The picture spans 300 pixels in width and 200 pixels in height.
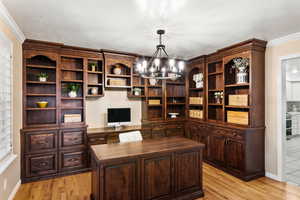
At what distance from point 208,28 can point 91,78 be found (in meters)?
2.82

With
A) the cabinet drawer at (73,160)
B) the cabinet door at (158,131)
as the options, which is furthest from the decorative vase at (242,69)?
the cabinet drawer at (73,160)

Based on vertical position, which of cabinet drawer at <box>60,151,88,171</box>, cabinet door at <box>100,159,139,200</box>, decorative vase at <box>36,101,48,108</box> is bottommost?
cabinet drawer at <box>60,151,88,171</box>

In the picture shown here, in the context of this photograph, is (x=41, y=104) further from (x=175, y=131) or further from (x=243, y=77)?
(x=243, y=77)

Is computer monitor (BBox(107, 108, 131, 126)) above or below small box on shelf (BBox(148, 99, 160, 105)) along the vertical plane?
below

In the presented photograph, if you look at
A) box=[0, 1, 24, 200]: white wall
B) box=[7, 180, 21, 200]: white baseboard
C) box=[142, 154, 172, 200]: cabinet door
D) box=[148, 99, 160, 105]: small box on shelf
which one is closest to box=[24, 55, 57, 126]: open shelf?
box=[0, 1, 24, 200]: white wall

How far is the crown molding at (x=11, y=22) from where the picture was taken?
84.1 inches

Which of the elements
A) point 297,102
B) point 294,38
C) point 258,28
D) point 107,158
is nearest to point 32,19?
point 107,158

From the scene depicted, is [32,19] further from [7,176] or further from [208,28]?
[208,28]

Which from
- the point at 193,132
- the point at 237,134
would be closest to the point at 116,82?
the point at 193,132

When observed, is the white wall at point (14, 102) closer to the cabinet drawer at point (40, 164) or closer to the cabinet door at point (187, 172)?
the cabinet drawer at point (40, 164)

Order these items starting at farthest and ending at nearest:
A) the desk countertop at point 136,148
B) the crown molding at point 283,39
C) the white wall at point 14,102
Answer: the crown molding at point 283,39 < the white wall at point 14,102 < the desk countertop at point 136,148

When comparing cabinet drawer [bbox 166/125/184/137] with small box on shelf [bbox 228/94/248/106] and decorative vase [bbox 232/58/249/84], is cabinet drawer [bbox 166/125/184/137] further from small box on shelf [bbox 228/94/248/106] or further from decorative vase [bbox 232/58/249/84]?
decorative vase [bbox 232/58/249/84]

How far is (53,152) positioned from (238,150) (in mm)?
3653

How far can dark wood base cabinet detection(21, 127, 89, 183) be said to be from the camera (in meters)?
3.22
